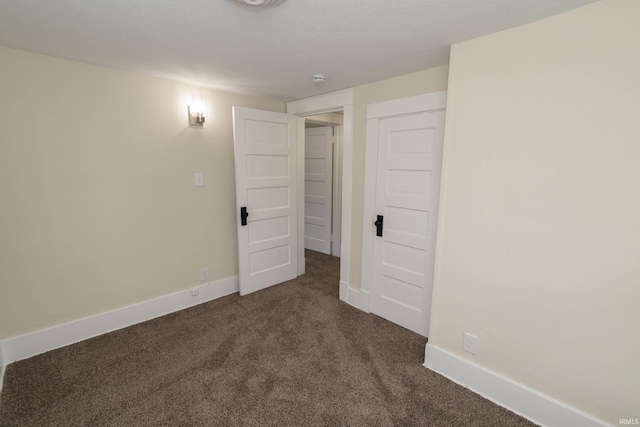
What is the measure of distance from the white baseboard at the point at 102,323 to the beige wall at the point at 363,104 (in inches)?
59.9

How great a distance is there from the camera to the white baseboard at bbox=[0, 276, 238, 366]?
210 cm

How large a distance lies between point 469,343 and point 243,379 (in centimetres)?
155

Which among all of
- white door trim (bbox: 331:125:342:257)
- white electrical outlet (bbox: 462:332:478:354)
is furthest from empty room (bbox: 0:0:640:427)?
white door trim (bbox: 331:125:342:257)

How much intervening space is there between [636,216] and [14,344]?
12.8ft

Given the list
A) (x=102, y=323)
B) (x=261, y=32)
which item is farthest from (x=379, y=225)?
(x=102, y=323)

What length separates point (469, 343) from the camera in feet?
6.17

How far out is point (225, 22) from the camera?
59.8 inches

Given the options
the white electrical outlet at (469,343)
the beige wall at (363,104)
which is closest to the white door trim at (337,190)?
the beige wall at (363,104)

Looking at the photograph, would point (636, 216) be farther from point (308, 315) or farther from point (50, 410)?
point (50, 410)

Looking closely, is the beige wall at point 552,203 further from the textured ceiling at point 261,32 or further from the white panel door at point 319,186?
the white panel door at point 319,186

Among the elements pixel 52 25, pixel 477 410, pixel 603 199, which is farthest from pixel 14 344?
pixel 603 199

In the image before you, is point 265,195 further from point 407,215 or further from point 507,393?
point 507,393

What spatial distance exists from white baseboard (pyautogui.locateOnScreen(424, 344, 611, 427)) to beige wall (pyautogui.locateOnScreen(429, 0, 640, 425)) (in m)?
0.04

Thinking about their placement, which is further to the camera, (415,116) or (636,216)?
(415,116)
